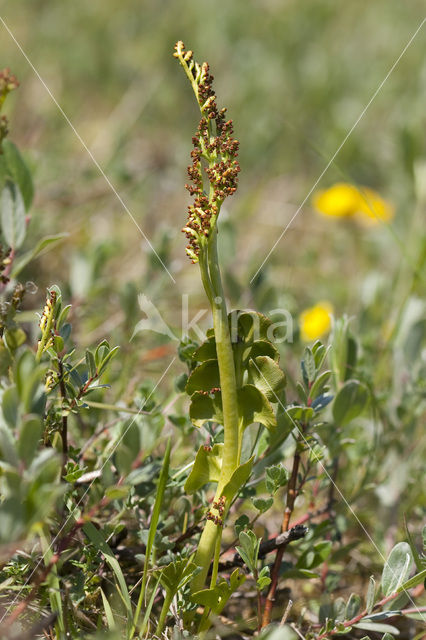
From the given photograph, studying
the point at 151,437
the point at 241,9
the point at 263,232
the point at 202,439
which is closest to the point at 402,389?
the point at 202,439

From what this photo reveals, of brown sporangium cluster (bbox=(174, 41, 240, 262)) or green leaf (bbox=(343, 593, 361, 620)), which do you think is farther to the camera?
green leaf (bbox=(343, 593, 361, 620))

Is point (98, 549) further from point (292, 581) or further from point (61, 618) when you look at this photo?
point (292, 581)

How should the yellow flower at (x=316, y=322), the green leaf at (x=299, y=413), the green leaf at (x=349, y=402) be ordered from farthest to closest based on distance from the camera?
the yellow flower at (x=316, y=322), the green leaf at (x=349, y=402), the green leaf at (x=299, y=413)

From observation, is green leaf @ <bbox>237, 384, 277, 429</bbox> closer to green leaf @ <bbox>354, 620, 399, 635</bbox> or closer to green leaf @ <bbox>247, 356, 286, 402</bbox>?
green leaf @ <bbox>247, 356, 286, 402</bbox>

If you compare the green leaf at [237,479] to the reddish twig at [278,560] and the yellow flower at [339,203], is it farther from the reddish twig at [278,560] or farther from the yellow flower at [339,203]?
the yellow flower at [339,203]

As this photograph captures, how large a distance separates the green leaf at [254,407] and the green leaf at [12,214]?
716 mm

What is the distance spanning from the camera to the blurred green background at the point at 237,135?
2.73 m

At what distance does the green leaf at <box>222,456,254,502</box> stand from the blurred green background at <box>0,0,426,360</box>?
3.53 feet

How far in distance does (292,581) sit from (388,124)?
10.5 feet

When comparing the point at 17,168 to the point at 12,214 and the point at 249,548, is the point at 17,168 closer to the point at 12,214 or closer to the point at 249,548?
the point at 12,214

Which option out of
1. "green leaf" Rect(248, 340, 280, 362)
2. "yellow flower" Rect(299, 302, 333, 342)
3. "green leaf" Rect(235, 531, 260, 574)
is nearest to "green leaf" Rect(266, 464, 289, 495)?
"green leaf" Rect(235, 531, 260, 574)

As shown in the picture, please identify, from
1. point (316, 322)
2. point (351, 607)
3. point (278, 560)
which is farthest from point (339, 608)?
point (316, 322)

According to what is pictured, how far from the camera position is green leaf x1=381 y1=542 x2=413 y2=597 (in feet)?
4.34

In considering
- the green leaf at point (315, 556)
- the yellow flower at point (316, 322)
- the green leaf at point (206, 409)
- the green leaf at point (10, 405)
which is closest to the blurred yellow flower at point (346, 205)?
the yellow flower at point (316, 322)
